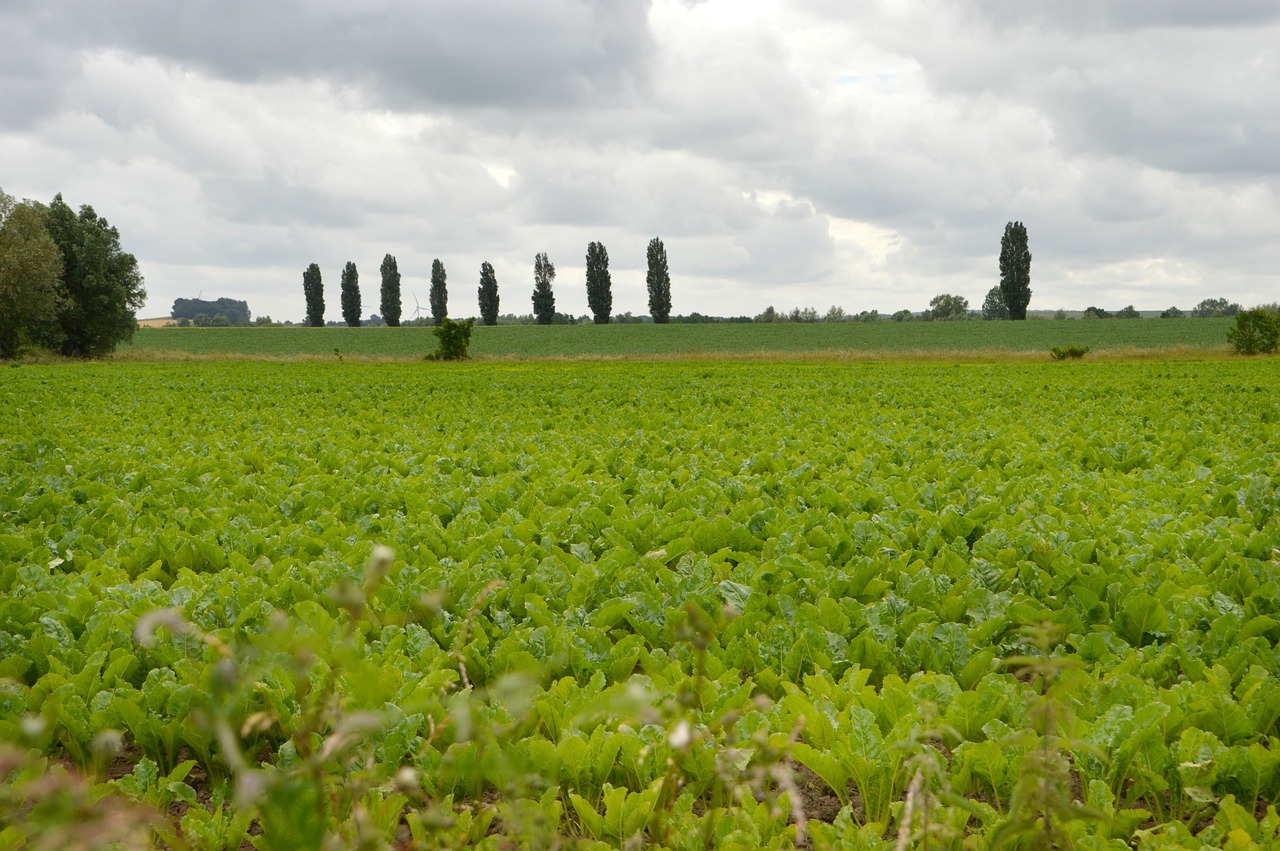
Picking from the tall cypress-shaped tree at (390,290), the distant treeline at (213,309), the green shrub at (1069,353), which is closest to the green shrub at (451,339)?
the green shrub at (1069,353)

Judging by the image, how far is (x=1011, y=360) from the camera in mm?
46656

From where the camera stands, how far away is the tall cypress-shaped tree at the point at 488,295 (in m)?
102

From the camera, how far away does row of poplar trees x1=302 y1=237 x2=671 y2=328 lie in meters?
96.6

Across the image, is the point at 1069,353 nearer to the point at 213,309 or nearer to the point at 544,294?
the point at 544,294

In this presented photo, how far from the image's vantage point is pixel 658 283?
96500 millimetres

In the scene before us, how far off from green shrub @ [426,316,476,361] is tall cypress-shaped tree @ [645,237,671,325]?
4611 centimetres

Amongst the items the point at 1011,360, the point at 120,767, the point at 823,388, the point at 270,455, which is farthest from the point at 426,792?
the point at 1011,360

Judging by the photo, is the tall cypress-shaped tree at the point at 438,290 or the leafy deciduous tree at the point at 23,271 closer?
the leafy deciduous tree at the point at 23,271

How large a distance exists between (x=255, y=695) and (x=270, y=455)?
7681 millimetres

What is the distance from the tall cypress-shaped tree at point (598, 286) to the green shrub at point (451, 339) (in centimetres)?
4598

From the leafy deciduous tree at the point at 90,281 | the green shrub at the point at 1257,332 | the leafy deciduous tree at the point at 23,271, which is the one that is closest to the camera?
the green shrub at the point at 1257,332

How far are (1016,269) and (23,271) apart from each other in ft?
272

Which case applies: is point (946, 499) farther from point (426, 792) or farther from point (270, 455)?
point (270, 455)

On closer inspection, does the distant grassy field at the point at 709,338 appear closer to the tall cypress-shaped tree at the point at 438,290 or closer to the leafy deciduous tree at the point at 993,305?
the tall cypress-shaped tree at the point at 438,290
